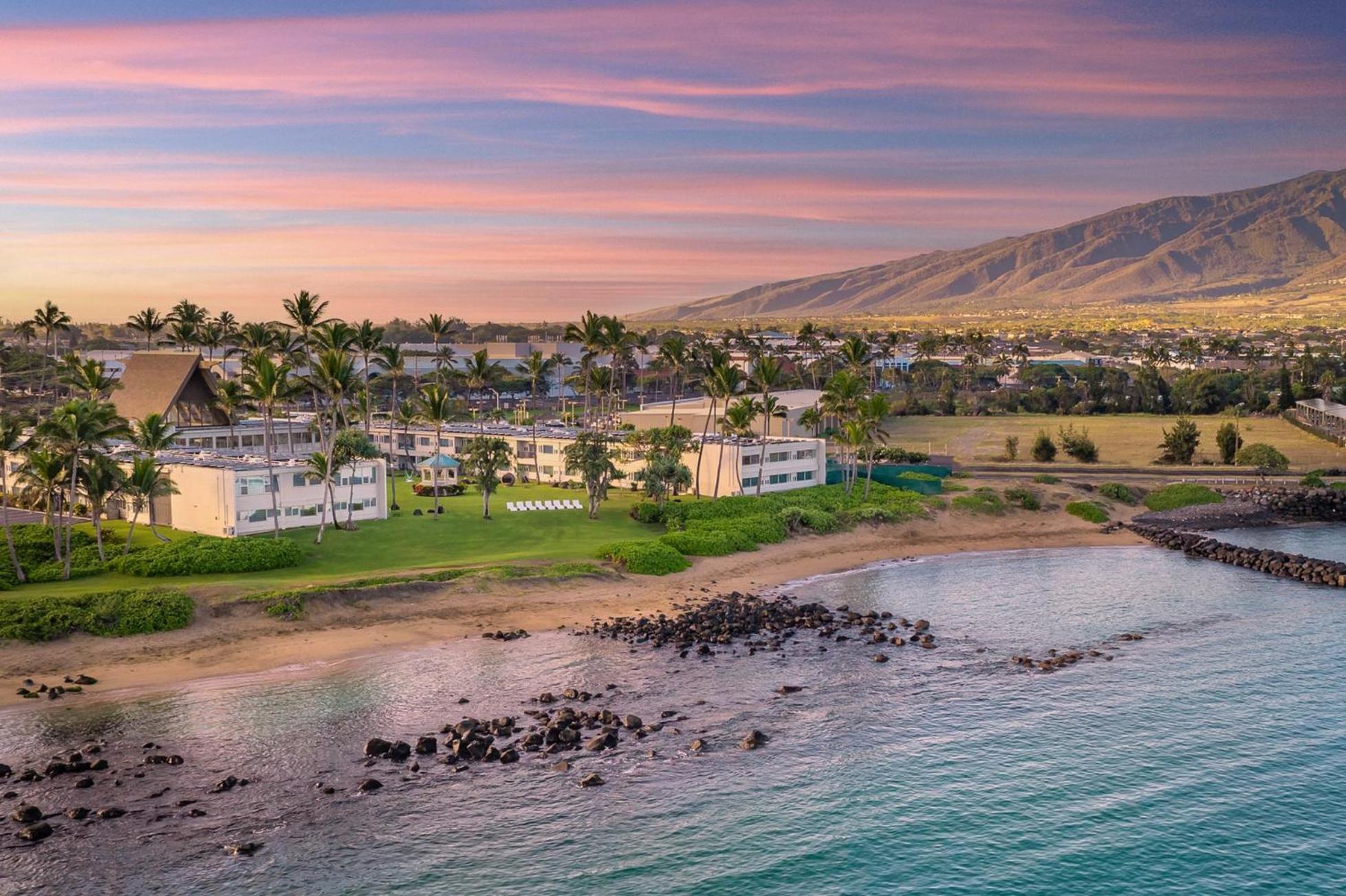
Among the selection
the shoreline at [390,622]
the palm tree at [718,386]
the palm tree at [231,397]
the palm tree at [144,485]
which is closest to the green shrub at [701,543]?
the shoreline at [390,622]

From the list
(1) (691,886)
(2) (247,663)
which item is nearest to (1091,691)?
(1) (691,886)

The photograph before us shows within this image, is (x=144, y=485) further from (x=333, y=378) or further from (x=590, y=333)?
(x=590, y=333)

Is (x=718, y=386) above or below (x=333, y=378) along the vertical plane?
below

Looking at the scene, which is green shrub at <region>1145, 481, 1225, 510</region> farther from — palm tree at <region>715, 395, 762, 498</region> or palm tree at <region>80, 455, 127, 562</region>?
palm tree at <region>80, 455, 127, 562</region>

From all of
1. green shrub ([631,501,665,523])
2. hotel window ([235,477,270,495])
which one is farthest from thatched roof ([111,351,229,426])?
green shrub ([631,501,665,523])

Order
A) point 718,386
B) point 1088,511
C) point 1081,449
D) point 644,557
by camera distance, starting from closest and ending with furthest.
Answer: point 644,557 < point 718,386 < point 1088,511 < point 1081,449

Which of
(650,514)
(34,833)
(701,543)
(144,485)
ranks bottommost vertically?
(34,833)

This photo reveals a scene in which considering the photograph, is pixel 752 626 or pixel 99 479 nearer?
pixel 752 626

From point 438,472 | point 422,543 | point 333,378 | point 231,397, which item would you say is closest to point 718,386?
point 438,472

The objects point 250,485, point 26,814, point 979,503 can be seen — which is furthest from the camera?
point 979,503
